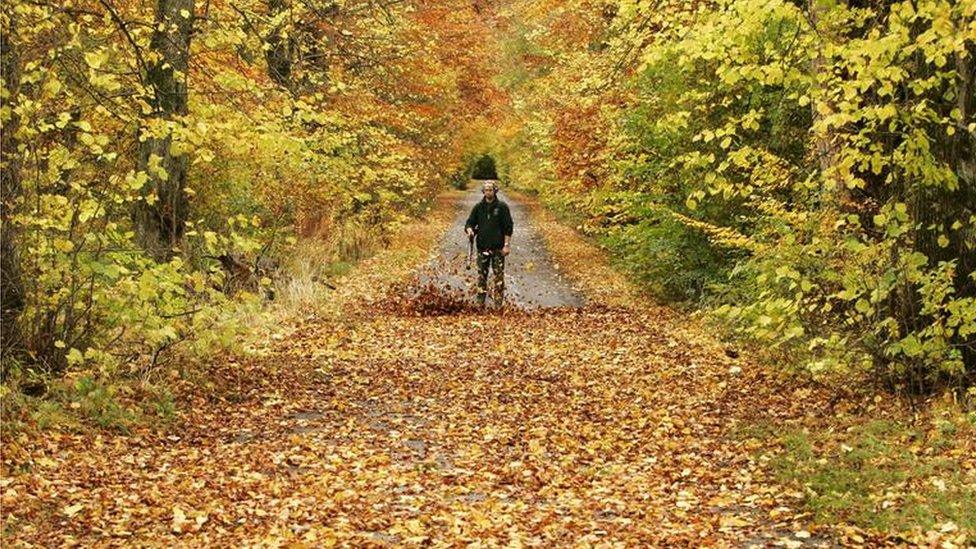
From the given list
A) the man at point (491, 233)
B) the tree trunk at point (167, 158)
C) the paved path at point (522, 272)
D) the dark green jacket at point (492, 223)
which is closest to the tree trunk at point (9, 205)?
the tree trunk at point (167, 158)

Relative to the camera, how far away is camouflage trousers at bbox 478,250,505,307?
56.5 feet

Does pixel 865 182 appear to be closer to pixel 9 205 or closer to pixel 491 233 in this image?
pixel 9 205

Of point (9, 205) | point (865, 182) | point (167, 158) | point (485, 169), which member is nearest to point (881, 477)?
point (865, 182)

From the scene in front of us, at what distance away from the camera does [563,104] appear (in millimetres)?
23188

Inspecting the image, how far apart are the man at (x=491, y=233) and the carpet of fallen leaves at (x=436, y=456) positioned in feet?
11.5

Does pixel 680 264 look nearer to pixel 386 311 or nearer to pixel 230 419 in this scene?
pixel 386 311

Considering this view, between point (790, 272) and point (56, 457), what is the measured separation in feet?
19.7

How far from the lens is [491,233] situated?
17078 millimetres

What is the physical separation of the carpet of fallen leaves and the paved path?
4.81 metres

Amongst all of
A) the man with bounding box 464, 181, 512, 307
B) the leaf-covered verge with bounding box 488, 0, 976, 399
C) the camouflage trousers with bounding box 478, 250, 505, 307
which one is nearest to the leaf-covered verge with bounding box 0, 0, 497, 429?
the man with bounding box 464, 181, 512, 307

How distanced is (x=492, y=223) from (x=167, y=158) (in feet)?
20.6

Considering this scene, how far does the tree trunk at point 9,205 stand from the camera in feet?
26.2

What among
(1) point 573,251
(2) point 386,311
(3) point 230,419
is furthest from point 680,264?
(1) point 573,251

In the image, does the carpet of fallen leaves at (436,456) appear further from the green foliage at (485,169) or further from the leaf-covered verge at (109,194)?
the green foliage at (485,169)
